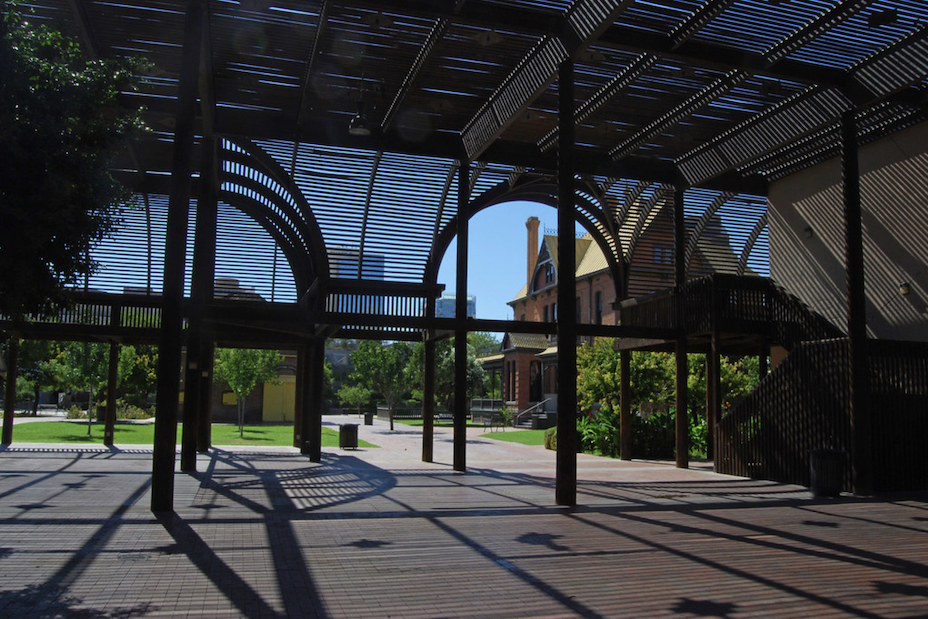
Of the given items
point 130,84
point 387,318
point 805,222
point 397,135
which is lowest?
point 387,318

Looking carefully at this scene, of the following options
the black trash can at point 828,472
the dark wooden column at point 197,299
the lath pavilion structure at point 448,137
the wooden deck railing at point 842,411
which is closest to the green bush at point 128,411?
the lath pavilion structure at point 448,137

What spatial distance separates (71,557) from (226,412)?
35.8 meters

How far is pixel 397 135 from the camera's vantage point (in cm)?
1599

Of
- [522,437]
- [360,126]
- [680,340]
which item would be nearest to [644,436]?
[680,340]

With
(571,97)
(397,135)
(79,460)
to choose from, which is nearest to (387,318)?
(397,135)

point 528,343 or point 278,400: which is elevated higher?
point 528,343

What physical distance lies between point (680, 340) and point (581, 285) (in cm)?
2468

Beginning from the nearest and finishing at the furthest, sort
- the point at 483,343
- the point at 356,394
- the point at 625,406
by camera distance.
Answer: the point at 625,406, the point at 356,394, the point at 483,343

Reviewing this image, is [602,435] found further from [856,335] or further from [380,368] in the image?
[380,368]

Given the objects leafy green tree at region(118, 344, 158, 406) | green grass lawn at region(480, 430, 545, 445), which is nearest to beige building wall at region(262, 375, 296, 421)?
leafy green tree at region(118, 344, 158, 406)

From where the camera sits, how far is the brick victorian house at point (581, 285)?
2036 cm

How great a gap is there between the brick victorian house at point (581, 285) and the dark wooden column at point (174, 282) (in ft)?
41.0

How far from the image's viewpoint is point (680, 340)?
1820cm

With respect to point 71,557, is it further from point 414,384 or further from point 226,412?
point 414,384
